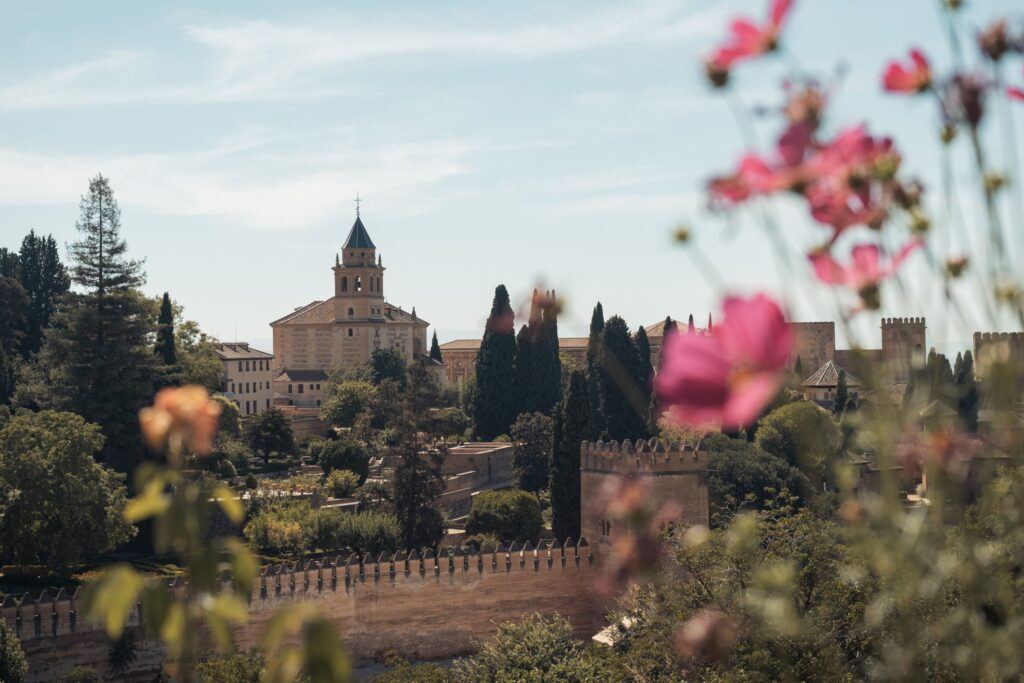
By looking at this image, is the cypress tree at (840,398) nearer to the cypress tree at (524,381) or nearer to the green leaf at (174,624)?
the cypress tree at (524,381)

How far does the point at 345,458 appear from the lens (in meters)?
53.4

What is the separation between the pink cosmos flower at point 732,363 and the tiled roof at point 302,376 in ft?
285

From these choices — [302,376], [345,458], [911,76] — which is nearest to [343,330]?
[302,376]

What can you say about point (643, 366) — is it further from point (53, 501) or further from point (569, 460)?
point (53, 501)

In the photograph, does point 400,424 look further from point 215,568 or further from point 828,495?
point 215,568

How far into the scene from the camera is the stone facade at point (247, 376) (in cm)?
7712

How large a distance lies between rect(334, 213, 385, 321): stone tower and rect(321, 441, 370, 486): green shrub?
1462 inches

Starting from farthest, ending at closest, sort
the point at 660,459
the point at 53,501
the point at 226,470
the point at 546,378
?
the point at 546,378 < the point at 226,470 < the point at 660,459 < the point at 53,501

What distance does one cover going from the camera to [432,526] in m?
43.1

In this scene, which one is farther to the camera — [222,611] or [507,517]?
[507,517]

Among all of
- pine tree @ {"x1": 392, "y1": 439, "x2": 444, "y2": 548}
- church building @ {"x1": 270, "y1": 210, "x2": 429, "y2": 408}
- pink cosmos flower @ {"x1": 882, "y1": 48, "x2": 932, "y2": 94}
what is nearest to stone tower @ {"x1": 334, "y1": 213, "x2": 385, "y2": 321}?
church building @ {"x1": 270, "y1": 210, "x2": 429, "y2": 408}

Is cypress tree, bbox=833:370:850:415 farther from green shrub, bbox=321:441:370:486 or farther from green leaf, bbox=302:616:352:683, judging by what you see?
green leaf, bbox=302:616:352:683

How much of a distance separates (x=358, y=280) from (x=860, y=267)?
90449mm

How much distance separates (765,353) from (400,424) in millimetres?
42910
